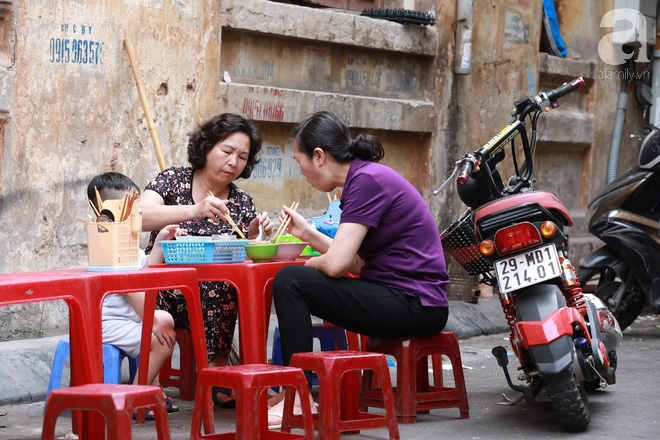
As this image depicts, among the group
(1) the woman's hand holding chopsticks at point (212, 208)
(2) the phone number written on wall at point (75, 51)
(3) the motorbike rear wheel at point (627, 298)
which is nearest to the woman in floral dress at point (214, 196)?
(1) the woman's hand holding chopsticks at point (212, 208)

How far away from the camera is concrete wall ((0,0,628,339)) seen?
5.66m

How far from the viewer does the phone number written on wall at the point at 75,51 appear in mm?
5734

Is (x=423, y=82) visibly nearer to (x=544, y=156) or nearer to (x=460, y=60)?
(x=460, y=60)

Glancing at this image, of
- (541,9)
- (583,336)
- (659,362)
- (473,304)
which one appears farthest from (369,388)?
(541,9)

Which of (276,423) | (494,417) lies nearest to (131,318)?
(276,423)

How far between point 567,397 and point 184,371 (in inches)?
74.1

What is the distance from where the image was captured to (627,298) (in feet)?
22.5

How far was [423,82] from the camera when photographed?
843 centimetres

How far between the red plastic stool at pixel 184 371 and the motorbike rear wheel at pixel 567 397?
1723 millimetres

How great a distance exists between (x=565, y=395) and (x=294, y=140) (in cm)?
157

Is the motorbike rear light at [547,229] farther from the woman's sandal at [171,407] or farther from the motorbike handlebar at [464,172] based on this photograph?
the woman's sandal at [171,407]

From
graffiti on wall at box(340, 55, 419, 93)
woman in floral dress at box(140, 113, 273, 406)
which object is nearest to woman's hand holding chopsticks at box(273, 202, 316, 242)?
woman in floral dress at box(140, 113, 273, 406)

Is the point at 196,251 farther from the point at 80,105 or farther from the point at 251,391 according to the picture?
the point at 80,105

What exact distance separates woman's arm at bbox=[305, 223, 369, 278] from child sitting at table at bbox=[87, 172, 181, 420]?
687 millimetres
